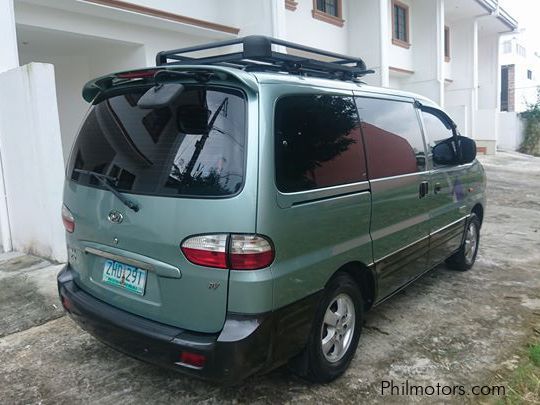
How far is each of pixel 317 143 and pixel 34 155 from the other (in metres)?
3.72

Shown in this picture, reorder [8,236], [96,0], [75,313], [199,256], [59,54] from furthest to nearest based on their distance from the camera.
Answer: [59,54] < [96,0] < [8,236] < [75,313] < [199,256]

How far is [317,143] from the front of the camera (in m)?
2.60

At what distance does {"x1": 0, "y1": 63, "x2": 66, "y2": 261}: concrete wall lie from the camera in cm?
487

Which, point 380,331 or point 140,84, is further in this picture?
point 380,331

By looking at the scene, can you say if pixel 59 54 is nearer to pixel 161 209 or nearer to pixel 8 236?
pixel 8 236

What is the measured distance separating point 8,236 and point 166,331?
14.3ft

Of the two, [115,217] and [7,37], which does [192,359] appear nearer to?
[115,217]

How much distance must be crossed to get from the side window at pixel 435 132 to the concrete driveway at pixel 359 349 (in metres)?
1.33

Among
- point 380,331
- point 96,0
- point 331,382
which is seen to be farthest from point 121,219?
point 96,0

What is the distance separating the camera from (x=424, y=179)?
373cm

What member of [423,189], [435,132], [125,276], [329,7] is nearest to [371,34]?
[329,7]

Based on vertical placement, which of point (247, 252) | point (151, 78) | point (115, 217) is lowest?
point (247, 252)

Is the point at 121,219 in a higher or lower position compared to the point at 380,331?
higher

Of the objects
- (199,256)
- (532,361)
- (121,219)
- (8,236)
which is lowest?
(532,361)
